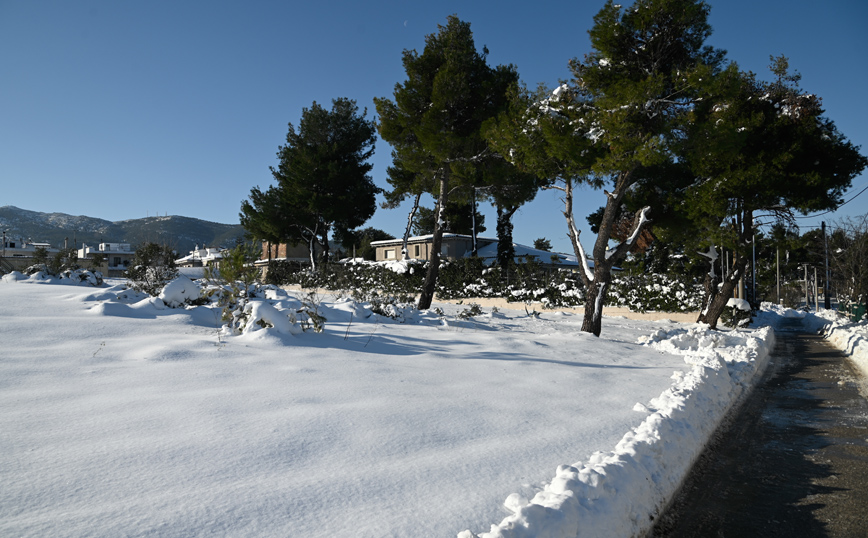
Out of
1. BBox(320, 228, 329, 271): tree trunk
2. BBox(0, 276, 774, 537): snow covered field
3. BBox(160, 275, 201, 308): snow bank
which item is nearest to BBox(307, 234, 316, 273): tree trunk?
BBox(320, 228, 329, 271): tree trunk

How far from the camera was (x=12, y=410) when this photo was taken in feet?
11.0

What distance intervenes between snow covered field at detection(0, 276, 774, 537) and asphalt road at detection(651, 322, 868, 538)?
0.23 m

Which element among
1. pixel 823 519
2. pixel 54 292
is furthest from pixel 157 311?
pixel 823 519

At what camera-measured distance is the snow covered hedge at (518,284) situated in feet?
66.9

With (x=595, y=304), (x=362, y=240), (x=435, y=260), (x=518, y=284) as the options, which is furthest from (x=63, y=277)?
(x=362, y=240)

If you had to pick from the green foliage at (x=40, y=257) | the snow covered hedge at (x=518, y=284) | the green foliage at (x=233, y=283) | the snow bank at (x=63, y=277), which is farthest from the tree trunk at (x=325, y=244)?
the green foliage at (x=233, y=283)

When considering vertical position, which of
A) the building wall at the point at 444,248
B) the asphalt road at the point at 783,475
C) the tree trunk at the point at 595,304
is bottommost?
the asphalt road at the point at 783,475

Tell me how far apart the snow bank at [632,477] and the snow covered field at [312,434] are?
0.02 meters

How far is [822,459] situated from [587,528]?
11.6ft

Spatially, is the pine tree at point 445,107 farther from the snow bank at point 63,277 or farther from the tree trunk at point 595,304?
the snow bank at point 63,277

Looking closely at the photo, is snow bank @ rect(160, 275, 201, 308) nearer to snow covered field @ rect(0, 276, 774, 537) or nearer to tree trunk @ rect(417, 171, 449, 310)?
snow covered field @ rect(0, 276, 774, 537)

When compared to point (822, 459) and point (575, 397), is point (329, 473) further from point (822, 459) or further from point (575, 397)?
point (822, 459)

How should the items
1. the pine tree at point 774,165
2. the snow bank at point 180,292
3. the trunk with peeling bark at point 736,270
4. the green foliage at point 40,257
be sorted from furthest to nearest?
the green foliage at point 40,257 → the trunk with peeling bark at point 736,270 → the pine tree at point 774,165 → the snow bank at point 180,292

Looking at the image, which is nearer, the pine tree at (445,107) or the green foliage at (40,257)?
the pine tree at (445,107)
